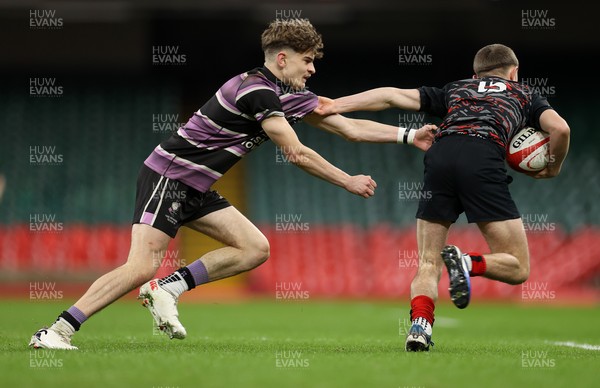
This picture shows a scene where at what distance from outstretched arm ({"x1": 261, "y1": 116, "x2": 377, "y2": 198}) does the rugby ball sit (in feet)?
3.87

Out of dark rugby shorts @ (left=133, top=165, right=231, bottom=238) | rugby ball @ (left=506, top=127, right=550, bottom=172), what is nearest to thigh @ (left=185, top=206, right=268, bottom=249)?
dark rugby shorts @ (left=133, top=165, right=231, bottom=238)

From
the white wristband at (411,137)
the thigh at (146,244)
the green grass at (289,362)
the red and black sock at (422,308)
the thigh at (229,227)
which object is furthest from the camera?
the white wristband at (411,137)

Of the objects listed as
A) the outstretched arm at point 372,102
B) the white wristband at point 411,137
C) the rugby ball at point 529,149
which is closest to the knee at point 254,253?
the outstretched arm at point 372,102

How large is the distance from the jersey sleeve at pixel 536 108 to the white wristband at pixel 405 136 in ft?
2.81

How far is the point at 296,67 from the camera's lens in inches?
249

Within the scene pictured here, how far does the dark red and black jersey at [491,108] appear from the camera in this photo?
619cm

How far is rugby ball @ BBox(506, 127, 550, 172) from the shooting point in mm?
6344

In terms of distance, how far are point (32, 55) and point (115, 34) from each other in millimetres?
2066

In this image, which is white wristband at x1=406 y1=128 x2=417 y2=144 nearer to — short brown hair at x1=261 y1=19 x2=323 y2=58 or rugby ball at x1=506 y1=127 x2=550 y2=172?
rugby ball at x1=506 y1=127 x2=550 y2=172

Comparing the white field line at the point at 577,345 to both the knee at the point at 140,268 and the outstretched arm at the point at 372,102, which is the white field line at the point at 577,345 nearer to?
the outstretched arm at the point at 372,102

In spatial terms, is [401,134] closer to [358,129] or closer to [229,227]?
[358,129]

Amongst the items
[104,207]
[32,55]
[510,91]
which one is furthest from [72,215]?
[510,91]

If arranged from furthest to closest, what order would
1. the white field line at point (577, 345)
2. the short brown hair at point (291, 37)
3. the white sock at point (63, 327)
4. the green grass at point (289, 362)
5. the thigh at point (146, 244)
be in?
the white field line at point (577, 345) → the short brown hair at point (291, 37) → the thigh at point (146, 244) → the white sock at point (63, 327) → the green grass at point (289, 362)

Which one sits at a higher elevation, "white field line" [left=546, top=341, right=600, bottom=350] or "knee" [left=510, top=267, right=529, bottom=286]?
"knee" [left=510, top=267, right=529, bottom=286]
